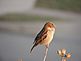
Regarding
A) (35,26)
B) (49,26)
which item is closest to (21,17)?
(35,26)

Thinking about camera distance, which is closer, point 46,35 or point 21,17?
point 46,35

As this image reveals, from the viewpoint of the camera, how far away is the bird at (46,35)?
1.55 meters

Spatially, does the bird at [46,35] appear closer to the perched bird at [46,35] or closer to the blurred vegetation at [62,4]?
the perched bird at [46,35]

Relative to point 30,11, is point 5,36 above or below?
below

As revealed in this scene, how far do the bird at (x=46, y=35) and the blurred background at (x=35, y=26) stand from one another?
0.15 ft

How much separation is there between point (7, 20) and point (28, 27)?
0.15m

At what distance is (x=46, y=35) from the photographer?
155cm

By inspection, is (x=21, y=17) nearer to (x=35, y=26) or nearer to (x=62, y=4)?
(x=35, y=26)

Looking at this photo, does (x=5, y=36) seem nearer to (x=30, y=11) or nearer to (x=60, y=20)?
(x=30, y=11)

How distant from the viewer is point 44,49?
5.32 ft

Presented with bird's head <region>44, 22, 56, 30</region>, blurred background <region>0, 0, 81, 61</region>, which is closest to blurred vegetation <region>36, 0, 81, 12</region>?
blurred background <region>0, 0, 81, 61</region>

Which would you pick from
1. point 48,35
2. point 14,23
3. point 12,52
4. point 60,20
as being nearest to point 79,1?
point 60,20

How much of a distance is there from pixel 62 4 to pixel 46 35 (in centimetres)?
26

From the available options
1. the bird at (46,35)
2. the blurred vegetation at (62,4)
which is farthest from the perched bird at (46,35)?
the blurred vegetation at (62,4)
